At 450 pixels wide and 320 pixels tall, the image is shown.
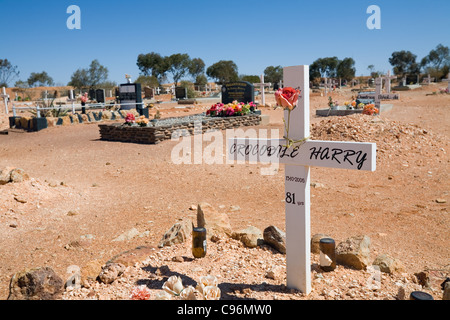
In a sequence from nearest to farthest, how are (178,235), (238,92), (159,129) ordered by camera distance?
(178,235) < (159,129) < (238,92)

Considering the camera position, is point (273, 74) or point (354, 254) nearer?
point (354, 254)

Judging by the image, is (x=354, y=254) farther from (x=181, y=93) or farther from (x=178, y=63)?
(x=178, y=63)

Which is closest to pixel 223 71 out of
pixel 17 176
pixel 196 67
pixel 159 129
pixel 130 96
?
pixel 196 67

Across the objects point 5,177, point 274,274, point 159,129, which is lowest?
point 274,274

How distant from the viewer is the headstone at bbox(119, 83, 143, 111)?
64.7 ft

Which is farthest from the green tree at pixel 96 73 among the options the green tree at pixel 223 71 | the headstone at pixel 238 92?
the headstone at pixel 238 92

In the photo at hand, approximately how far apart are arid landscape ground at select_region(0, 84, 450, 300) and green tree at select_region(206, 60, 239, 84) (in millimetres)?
66387

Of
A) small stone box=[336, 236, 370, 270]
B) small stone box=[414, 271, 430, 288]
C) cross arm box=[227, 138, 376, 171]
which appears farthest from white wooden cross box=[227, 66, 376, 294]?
small stone box=[414, 271, 430, 288]

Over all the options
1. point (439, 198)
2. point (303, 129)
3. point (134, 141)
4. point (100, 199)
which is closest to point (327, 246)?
point (303, 129)

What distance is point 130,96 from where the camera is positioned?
65.6 feet

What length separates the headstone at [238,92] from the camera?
17.6 metres

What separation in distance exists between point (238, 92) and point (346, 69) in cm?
6982

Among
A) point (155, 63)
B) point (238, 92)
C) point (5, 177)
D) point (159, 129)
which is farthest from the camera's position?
point (155, 63)

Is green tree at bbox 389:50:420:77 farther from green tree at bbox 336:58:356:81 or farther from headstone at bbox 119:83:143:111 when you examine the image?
headstone at bbox 119:83:143:111
